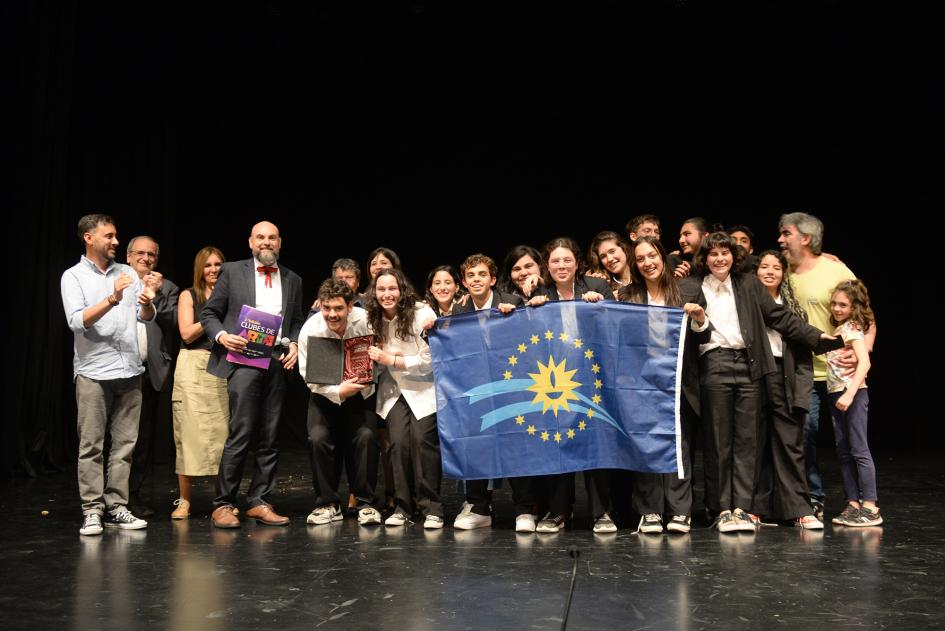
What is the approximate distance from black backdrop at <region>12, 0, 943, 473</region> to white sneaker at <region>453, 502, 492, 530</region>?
13.8 feet

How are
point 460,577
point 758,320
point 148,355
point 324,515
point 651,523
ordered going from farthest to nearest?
point 148,355
point 324,515
point 758,320
point 651,523
point 460,577

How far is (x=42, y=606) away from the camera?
126 inches

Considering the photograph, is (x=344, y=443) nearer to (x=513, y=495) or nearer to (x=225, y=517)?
(x=225, y=517)

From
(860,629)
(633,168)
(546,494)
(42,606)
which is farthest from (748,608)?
(633,168)

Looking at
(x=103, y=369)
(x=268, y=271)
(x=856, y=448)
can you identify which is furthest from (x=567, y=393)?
(x=103, y=369)

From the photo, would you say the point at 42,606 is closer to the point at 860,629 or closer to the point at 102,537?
the point at 102,537

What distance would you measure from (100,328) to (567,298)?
2.35 meters

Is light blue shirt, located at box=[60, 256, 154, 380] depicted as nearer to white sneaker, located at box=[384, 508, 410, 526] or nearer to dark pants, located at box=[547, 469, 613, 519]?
white sneaker, located at box=[384, 508, 410, 526]

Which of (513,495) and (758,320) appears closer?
(758,320)

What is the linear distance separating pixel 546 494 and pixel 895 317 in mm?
5235

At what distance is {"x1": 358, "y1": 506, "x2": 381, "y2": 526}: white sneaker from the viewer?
15.4 ft

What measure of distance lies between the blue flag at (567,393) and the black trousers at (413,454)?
0.15m

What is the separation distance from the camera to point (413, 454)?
4840 millimetres

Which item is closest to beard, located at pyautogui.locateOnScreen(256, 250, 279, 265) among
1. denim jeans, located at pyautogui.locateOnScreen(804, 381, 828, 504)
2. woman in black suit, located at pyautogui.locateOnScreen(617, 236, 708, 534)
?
woman in black suit, located at pyautogui.locateOnScreen(617, 236, 708, 534)
